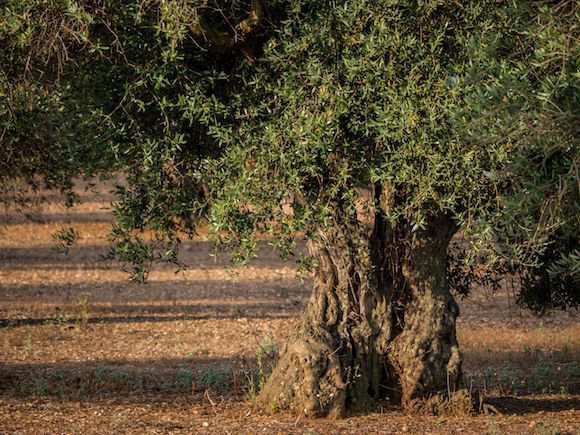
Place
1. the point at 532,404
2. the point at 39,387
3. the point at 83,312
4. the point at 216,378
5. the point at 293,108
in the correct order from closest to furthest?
the point at 293,108
the point at 532,404
the point at 39,387
the point at 216,378
the point at 83,312

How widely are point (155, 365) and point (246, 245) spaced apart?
20.2 ft

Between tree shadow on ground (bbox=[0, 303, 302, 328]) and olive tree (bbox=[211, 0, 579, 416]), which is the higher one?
olive tree (bbox=[211, 0, 579, 416])

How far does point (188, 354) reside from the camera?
14.8 metres

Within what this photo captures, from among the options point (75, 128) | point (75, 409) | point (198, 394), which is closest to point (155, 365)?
point (198, 394)

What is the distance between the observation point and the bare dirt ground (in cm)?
972

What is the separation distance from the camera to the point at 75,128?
9008 mm

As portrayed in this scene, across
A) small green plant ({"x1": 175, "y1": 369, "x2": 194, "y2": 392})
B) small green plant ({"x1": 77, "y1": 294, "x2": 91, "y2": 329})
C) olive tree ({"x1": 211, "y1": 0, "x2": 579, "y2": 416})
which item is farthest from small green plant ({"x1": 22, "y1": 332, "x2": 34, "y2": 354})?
olive tree ({"x1": 211, "y1": 0, "x2": 579, "y2": 416})

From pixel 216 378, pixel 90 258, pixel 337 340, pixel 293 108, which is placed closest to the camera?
pixel 293 108

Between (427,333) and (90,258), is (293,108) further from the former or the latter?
(90,258)

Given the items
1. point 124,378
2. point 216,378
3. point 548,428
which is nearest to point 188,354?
point 124,378

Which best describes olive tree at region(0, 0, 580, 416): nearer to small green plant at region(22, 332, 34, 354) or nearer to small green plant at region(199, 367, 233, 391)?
small green plant at region(199, 367, 233, 391)

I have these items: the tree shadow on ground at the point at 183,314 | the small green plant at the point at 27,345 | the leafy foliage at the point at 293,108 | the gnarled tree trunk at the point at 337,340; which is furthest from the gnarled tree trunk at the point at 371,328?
the tree shadow on ground at the point at 183,314

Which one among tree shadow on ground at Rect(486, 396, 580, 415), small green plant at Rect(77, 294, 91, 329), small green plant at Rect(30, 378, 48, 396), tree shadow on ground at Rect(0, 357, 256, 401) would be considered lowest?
tree shadow on ground at Rect(0, 357, 256, 401)

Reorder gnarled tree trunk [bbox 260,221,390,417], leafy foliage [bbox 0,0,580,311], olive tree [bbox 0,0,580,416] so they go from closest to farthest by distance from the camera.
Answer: olive tree [bbox 0,0,580,416] → leafy foliage [bbox 0,0,580,311] → gnarled tree trunk [bbox 260,221,390,417]
